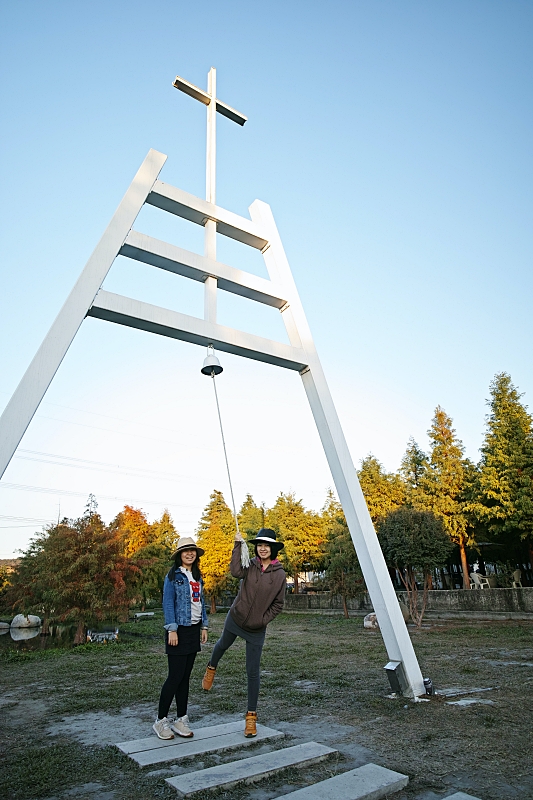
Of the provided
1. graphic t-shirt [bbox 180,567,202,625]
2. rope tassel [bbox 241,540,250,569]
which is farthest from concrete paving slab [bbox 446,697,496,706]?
graphic t-shirt [bbox 180,567,202,625]

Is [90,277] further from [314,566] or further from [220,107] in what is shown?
[314,566]

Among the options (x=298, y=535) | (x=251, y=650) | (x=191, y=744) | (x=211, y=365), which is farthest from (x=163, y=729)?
(x=298, y=535)

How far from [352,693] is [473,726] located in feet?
5.23

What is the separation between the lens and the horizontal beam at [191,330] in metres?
4.29

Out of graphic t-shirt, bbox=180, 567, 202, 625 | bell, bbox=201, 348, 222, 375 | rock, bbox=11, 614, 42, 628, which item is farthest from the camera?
rock, bbox=11, 614, 42, 628

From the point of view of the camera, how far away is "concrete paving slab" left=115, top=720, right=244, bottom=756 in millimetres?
3566

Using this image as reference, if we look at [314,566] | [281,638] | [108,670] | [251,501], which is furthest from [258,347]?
[251,501]

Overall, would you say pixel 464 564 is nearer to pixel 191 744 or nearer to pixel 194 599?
pixel 194 599

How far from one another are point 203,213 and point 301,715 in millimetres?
4762

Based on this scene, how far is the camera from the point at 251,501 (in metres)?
35.3

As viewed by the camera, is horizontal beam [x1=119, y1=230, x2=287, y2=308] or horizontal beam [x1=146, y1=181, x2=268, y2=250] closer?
horizontal beam [x1=119, y1=230, x2=287, y2=308]

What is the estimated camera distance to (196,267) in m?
4.89

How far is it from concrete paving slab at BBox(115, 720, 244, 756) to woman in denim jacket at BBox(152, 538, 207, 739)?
0.05m

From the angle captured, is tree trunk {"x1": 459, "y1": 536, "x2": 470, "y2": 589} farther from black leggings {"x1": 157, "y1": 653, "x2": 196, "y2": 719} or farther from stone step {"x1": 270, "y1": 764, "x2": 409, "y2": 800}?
stone step {"x1": 270, "y1": 764, "x2": 409, "y2": 800}
